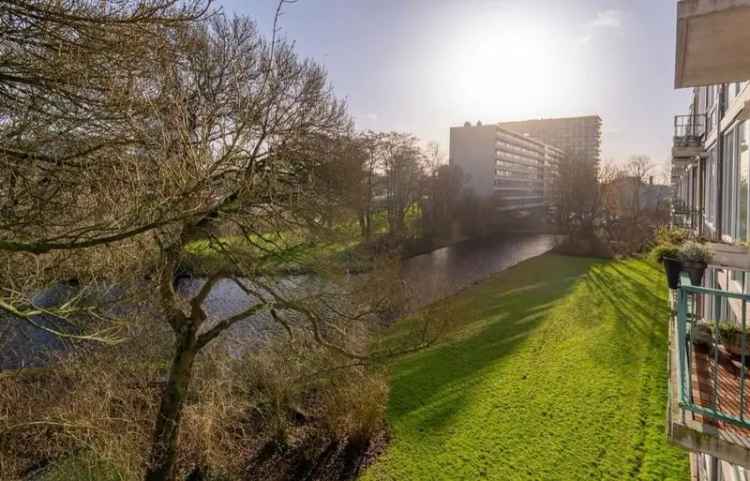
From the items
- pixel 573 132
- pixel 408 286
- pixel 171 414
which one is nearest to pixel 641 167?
pixel 408 286

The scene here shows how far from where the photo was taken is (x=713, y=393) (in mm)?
2453

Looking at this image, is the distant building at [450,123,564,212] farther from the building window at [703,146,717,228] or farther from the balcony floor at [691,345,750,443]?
the balcony floor at [691,345,750,443]

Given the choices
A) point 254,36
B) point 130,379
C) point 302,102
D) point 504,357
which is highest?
point 254,36

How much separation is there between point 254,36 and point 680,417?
9.75m

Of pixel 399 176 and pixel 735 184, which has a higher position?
pixel 399 176

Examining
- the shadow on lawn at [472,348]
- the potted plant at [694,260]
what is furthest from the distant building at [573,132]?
the potted plant at [694,260]

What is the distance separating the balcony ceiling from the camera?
9.48 feet

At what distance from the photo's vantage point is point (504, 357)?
11.2m

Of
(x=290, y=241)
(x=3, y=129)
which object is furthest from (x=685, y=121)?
(x=3, y=129)

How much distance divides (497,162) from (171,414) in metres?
55.1

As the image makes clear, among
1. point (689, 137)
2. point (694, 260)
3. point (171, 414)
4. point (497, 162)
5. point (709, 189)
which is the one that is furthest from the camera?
point (497, 162)

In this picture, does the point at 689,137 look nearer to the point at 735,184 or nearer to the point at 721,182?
the point at 721,182

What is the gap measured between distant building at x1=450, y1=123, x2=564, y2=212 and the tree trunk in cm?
4590

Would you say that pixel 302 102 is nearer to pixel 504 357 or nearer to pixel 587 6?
pixel 587 6
